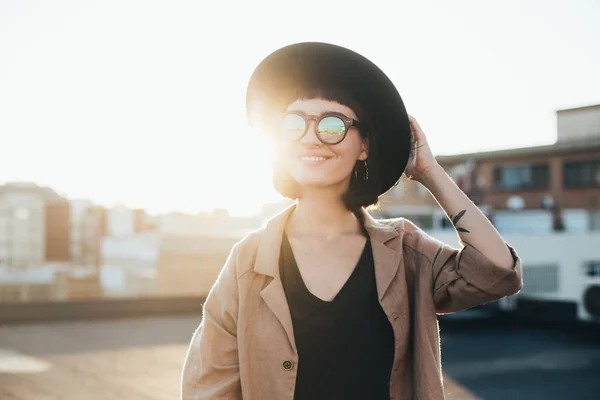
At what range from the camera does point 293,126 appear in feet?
5.51

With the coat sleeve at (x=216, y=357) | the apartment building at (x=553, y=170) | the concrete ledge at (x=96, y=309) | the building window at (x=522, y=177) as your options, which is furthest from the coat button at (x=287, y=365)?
the building window at (x=522, y=177)

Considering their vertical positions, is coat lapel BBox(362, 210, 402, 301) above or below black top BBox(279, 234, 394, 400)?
above

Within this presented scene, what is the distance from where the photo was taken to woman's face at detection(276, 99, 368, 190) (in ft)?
5.50

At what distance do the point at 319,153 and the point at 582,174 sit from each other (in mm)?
24746

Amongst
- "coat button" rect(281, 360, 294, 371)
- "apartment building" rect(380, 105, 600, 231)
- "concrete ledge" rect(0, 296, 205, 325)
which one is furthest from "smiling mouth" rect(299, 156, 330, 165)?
"apartment building" rect(380, 105, 600, 231)

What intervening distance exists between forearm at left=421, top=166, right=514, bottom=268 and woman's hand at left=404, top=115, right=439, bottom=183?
13 mm

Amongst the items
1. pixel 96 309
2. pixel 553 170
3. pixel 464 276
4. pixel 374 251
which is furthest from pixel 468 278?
pixel 553 170

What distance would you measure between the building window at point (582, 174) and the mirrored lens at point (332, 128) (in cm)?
2447

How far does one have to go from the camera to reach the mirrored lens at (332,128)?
65.2 inches

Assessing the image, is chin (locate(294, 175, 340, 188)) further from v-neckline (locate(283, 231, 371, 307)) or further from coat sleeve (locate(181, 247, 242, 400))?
coat sleeve (locate(181, 247, 242, 400))

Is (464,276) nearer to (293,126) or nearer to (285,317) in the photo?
(285,317)

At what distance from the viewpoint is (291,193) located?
73.0 inches

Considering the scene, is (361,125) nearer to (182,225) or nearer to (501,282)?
(501,282)

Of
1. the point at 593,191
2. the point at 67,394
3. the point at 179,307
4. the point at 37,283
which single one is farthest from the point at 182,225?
the point at 67,394
